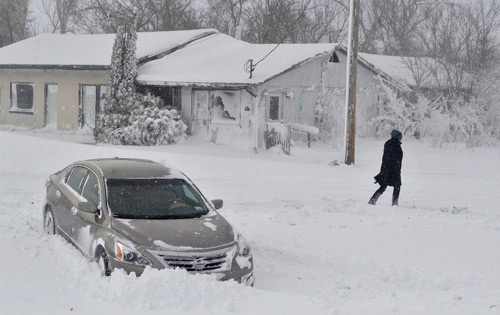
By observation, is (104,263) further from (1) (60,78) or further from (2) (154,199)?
(1) (60,78)

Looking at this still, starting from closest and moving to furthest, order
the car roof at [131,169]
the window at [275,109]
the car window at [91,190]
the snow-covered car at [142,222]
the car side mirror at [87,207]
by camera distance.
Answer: the snow-covered car at [142,222], the car side mirror at [87,207], the car window at [91,190], the car roof at [131,169], the window at [275,109]

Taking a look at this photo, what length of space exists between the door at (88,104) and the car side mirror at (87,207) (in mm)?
20575

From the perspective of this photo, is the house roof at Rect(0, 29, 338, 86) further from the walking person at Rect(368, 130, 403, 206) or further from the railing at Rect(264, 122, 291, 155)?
the walking person at Rect(368, 130, 403, 206)

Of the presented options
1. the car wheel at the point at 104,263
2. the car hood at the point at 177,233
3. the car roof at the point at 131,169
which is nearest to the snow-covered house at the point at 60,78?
the car roof at the point at 131,169

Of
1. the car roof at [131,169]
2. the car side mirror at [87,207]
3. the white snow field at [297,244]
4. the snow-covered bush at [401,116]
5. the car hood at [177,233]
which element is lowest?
the white snow field at [297,244]

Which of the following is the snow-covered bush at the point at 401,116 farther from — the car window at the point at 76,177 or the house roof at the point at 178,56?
the car window at the point at 76,177

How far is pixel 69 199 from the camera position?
31.5ft

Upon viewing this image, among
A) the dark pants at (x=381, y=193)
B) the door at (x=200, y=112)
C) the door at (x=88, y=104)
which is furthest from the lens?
the door at (x=88, y=104)

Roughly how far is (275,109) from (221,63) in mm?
2840

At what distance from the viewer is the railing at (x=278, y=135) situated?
23.8 m

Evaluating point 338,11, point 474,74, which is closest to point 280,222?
point 474,74

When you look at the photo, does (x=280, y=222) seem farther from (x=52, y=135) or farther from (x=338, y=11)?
(x=338, y=11)

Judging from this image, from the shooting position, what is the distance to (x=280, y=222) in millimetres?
12555

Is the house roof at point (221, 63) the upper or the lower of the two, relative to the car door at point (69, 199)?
upper
